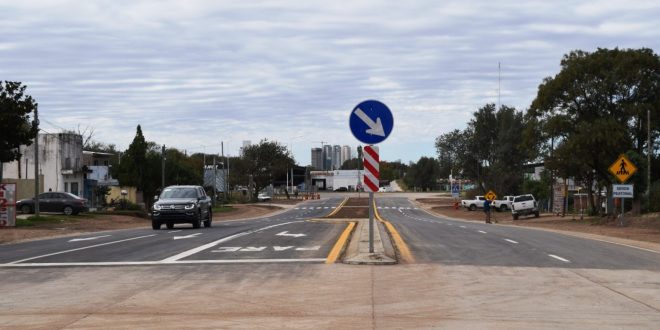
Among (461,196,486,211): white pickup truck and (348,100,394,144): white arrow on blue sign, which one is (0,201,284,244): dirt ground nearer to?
(348,100,394,144): white arrow on blue sign

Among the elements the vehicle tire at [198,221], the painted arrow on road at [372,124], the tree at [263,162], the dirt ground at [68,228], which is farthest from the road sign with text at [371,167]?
the tree at [263,162]

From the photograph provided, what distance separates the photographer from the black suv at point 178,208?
29.6 m

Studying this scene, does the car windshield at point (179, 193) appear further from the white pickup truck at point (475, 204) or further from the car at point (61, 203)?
the white pickup truck at point (475, 204)

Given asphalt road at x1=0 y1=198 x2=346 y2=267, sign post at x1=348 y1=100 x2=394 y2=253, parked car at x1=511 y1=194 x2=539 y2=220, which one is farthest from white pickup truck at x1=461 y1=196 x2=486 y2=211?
sign post at x1=348 y1=100 x2=394 y2=253

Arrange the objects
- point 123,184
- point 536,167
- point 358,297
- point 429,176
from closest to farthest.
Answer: point 358,297 → point 123,184 → point 536,167 → point 429,176

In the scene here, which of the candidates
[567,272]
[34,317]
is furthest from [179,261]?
[567,272]

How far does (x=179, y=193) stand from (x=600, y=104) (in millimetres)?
30087

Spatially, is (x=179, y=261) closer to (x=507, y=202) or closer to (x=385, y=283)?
(x=385, y=283)

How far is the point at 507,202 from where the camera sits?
79.4m

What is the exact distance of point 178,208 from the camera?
97.2ft

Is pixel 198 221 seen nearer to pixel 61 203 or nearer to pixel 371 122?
pixel 371 122

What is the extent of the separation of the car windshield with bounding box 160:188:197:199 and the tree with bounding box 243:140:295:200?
293 ft

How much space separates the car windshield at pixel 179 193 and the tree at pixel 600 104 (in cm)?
2622

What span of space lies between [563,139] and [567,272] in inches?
1554
